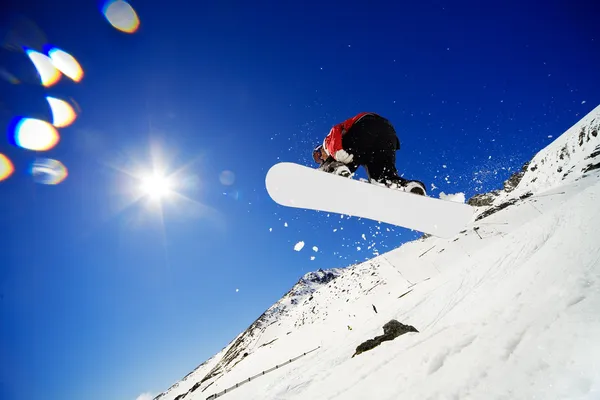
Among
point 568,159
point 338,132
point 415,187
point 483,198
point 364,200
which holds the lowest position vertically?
point 415,187

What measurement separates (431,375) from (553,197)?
3101 centimetres

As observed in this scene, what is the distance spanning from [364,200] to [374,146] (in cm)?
107

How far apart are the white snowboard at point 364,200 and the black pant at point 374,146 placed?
0.94 ft

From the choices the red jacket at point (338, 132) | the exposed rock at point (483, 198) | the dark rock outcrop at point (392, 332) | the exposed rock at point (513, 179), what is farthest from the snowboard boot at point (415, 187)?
the exposed rock at point (513, 179)

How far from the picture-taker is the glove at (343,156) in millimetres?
4668

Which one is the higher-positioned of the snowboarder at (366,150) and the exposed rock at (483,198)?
the exposed rock at (483,198)

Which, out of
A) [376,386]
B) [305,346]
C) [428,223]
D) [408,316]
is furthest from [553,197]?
[376,386]

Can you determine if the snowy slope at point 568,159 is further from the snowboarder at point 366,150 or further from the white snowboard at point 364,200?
the snowboarder at point 366,150

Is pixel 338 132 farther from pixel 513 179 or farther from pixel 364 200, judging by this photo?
pixel 513 179

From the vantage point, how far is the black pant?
15.0ft

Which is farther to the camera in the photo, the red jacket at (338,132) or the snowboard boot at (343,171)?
the snowboard boot at (343,171)

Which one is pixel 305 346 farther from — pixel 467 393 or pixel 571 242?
pixel 467 393

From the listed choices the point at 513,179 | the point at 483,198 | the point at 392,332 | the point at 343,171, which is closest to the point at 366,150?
the point at 343,171

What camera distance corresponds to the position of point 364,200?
17.1 feet
